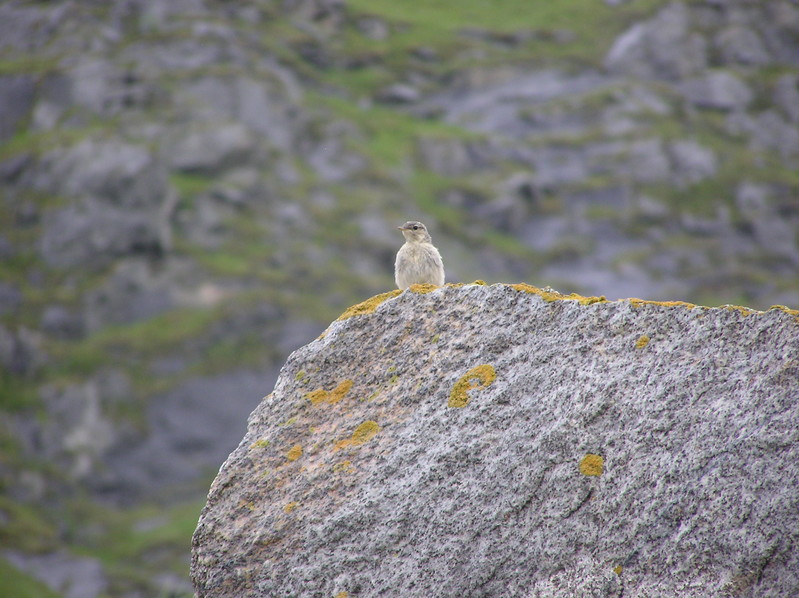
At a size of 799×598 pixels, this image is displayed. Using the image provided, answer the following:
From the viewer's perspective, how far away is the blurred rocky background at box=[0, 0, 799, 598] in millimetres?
83625

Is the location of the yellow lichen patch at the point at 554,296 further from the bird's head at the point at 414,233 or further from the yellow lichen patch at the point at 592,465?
the bird's head at the point at 414,233

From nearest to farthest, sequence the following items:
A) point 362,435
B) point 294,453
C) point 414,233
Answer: point 362,435 < point 294,453 < point 414,233

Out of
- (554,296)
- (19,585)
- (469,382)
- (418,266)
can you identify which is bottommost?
(19,585)

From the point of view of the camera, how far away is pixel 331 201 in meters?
117

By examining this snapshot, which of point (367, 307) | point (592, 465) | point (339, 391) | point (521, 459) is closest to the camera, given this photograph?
point (592, 465)

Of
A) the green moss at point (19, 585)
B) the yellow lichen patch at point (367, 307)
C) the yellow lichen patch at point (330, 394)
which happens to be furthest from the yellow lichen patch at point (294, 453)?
the green moss at point (19, 585)

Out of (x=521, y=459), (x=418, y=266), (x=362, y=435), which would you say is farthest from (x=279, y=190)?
(x=521, y=459)

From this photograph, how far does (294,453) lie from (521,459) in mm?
2405

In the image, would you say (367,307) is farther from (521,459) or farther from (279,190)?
(279,190)

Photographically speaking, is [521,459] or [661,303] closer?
[521,459]

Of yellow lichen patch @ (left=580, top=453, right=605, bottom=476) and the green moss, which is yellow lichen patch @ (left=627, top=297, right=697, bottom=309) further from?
the green moss

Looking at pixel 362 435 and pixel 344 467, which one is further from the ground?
pixel 362 435

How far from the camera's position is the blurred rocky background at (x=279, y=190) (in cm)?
8362

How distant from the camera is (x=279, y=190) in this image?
115 meters
